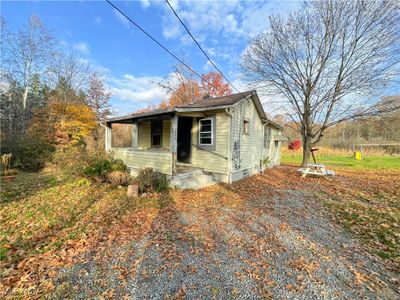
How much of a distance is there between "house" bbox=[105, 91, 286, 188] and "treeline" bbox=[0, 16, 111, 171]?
6184 millimetres

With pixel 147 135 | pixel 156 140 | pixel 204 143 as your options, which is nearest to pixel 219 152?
pixel 204 143

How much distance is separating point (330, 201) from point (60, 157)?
1385cm

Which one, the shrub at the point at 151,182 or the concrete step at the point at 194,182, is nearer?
the shrub at the point at 151,182

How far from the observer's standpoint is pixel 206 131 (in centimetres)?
Answer: 927

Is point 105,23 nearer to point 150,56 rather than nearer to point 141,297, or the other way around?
point 150,56

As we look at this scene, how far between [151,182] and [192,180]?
1825mm

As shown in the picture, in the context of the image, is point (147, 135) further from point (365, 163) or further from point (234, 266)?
point (365, 163)

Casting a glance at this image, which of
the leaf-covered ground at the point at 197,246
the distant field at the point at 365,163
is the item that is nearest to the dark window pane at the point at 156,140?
the leaf-covered ground at the point at 197,246

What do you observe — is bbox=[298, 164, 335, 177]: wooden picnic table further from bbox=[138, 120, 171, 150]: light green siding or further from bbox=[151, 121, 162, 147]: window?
bbox=[151, 121, 162, 147]: window

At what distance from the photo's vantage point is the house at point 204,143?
26.1ft

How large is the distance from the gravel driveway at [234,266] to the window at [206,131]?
4.92 metres

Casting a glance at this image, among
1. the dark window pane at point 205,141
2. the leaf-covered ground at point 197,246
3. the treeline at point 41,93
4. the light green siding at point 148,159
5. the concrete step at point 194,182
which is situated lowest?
the leaf-covered ground at point 197,246

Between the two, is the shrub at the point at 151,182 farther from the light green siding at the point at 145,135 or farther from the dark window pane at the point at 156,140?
the light green siding at the point at 145,135

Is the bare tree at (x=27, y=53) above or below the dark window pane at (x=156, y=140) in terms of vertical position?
above
